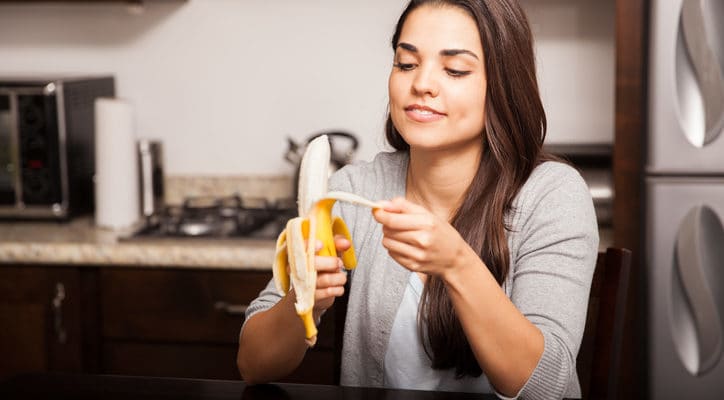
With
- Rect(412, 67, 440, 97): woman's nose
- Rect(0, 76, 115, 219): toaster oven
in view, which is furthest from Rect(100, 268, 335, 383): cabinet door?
Answer: Rect(412, 67, 440, 97): woman's nose

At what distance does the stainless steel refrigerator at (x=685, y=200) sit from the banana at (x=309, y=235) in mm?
1225

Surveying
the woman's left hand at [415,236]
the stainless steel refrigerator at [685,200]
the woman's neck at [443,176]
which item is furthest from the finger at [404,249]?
the stainless steel refrigerator at [685,200]

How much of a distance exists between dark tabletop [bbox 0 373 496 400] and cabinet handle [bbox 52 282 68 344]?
1.12 m

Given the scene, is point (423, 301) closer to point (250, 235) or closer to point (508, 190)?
point (508, 190)

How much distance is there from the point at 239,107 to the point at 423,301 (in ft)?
5.31

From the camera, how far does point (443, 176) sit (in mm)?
1605

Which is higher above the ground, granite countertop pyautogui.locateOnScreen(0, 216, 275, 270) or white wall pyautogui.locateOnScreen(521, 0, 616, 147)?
white wall pyautogui.locateOnScreen(521, 0, 616, 147)

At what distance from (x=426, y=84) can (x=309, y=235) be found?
0.37 metres

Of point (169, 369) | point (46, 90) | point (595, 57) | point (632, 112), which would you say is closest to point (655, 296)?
point (632, 112)

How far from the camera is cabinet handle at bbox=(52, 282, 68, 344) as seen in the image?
2.42 m

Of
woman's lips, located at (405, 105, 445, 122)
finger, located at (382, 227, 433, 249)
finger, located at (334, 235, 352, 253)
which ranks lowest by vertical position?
finger, located at (334, 235, 352, 253)

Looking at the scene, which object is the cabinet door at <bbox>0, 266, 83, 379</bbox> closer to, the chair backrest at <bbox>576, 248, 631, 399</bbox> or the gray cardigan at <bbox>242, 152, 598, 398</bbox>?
the gray cardigan at <bbox>242, 152, 598, 398</bbox>

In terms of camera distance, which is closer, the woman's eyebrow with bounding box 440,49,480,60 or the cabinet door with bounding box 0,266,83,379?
the woman's eyebrow with bounding box 440,49,480,60

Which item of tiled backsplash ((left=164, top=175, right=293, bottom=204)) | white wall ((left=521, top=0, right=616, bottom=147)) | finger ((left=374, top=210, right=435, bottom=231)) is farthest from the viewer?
tiled backsplash ((left=164, top=175, right=293, bottom=204))
